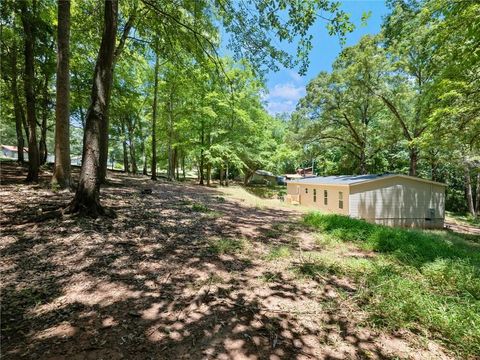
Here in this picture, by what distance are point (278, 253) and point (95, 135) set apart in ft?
13.7

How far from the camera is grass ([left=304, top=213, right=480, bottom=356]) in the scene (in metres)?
2.55

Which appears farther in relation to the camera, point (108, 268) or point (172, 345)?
point (108, 268)

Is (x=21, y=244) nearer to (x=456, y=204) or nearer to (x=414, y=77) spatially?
(x=414, y=77)

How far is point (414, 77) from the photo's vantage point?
17.7 m

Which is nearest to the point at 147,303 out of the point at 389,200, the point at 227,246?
the point at 227,246

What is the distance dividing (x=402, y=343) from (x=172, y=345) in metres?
2.10

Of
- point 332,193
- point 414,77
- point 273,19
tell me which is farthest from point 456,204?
point 273,19

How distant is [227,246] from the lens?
15.0 ft

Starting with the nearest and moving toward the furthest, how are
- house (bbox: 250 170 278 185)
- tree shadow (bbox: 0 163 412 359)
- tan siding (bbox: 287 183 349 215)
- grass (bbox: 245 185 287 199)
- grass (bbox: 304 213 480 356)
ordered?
tree shadow (bbox: 0 163 412 359), grass (bbox: 304 213 480 356), tan siding (bbox: 287 183 349 215), grass (bbox: 245 185 287 199), house (bbox: 250 170 278 185)

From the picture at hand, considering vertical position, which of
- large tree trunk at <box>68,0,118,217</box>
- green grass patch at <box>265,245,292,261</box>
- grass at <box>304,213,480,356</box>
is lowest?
grass at <box>304,213,480,356</box>

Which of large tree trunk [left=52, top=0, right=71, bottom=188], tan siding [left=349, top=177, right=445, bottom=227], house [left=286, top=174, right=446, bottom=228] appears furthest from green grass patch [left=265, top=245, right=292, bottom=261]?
tan siding [left=349, top=177, right=445, bottom=227]

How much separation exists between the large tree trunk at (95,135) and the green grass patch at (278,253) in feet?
11.1

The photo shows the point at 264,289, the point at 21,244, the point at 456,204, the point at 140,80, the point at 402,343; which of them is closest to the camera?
the point at 402,343

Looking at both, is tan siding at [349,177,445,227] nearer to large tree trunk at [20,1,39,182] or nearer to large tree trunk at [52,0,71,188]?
large tree trunk at [52,0,71,188]
